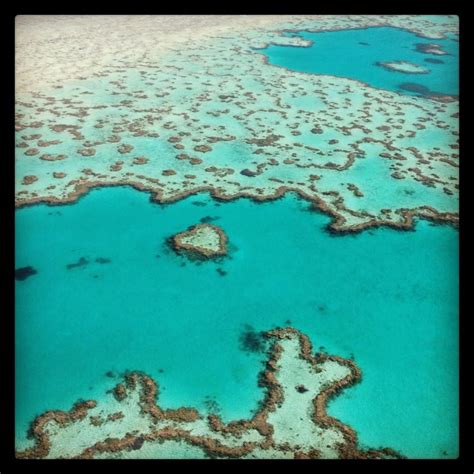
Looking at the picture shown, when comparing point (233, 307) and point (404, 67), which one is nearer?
point (233, 307)

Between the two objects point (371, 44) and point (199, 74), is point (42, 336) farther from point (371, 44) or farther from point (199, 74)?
point (371, 44)

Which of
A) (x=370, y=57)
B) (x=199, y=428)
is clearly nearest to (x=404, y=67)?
(x=370, y=57)

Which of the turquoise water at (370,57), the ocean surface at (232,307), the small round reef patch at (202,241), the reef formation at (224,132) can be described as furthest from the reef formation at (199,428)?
the turquoise water at (370,57)

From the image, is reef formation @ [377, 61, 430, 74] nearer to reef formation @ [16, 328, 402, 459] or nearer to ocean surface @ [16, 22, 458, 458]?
ocean surface @ [16, 22, 458, 458]

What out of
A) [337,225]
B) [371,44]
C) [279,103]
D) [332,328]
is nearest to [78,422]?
[332,328]

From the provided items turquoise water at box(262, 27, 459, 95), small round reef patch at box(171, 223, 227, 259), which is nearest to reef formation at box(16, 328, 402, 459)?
small round reef patch at box(171, 223, 227, 259)

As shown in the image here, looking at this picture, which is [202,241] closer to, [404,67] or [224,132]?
[224,132]
